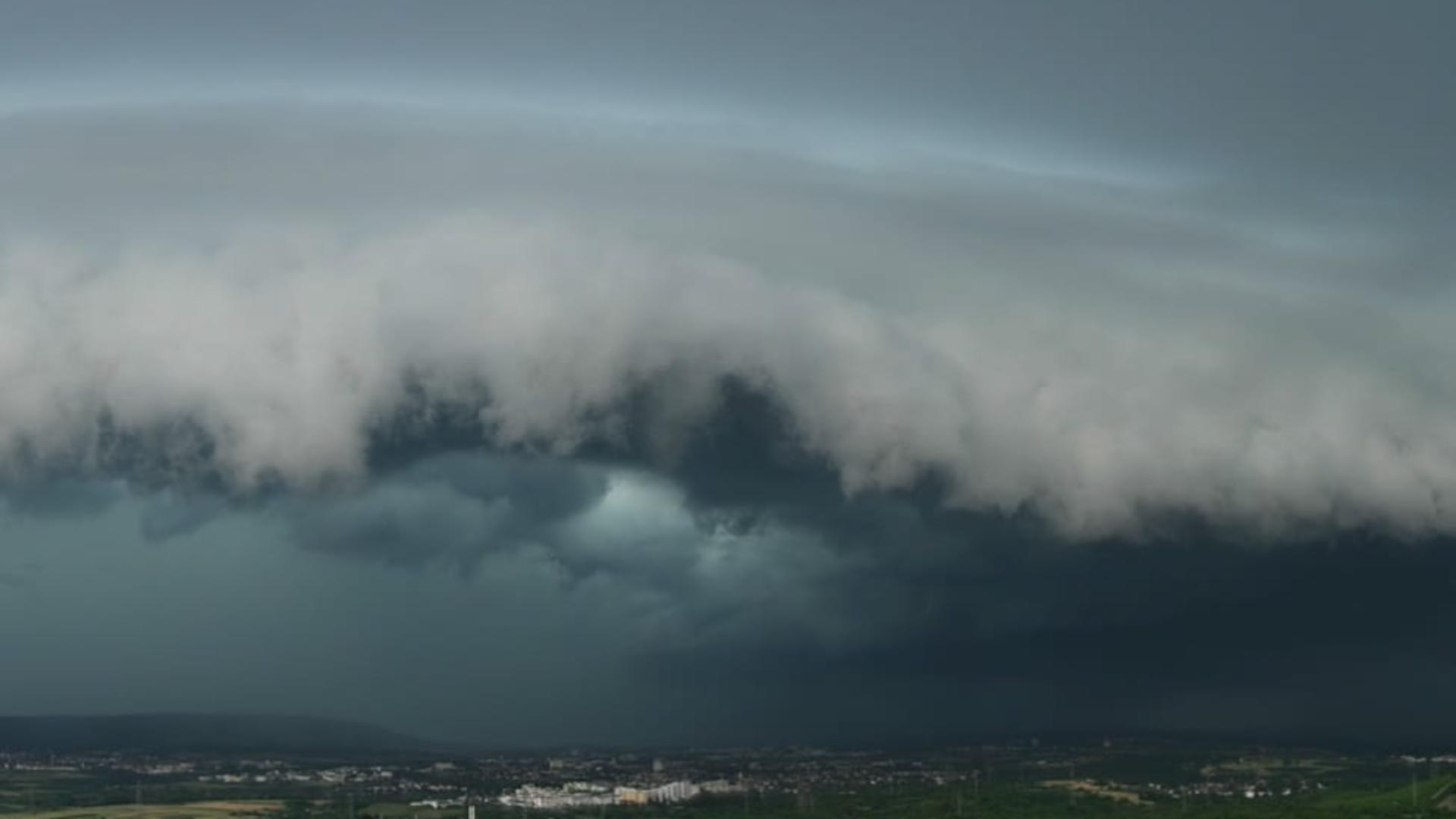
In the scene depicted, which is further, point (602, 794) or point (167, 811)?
point (602, 794)

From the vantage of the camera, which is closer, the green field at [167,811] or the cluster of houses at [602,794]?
the green field at [167,811]

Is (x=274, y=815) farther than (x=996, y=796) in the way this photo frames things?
No

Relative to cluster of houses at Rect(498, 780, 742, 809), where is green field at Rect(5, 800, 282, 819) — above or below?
above

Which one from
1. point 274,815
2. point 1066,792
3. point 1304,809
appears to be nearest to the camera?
point 274,815

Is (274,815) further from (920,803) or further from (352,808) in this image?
(920,803)

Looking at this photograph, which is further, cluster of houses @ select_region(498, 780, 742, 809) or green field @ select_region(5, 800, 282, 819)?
cluster of houses @ select_region(498, 780, 742, 809)

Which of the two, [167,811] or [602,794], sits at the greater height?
[167,811]

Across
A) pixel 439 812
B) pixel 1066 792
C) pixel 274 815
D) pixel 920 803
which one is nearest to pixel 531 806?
pixel 439 812

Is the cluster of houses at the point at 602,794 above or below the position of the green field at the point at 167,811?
below

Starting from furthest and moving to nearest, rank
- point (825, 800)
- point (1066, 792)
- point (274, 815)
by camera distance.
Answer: point (1066, 792)
point (825, 800)
point (274, 815)

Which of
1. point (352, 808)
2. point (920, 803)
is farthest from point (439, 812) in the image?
point (920, 803)
